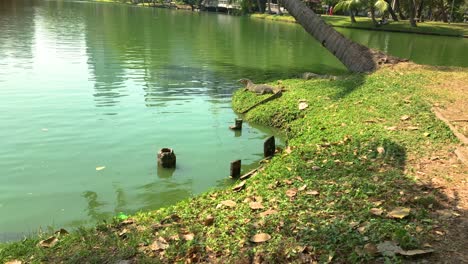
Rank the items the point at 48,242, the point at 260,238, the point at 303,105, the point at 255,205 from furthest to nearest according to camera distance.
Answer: the point at 303,105 → the point at 255,205 → the point at 48,242 → the point at 260,238

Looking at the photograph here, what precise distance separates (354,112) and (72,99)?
7.56 metres

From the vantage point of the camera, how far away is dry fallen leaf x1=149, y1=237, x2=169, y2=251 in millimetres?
4305

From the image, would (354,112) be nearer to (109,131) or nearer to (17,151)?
(109,131)

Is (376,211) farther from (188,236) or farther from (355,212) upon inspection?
(188,236)

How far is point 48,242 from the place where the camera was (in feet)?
15.5

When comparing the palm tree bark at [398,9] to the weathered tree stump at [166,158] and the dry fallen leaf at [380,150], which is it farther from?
the weathered tree stump at [166,158]

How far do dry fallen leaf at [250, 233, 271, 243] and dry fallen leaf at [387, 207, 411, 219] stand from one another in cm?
125

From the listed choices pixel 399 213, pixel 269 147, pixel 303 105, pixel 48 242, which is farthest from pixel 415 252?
pixel 303 105

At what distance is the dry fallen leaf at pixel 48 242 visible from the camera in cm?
466

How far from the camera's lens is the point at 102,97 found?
12.4 metres

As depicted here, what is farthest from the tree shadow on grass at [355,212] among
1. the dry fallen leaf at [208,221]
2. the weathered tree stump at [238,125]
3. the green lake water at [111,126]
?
the weathered tree stump at [238,125]

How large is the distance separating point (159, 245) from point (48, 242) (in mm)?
1328

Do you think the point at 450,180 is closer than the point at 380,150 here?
Yes

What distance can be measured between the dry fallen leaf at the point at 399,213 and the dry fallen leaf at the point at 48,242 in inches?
139
